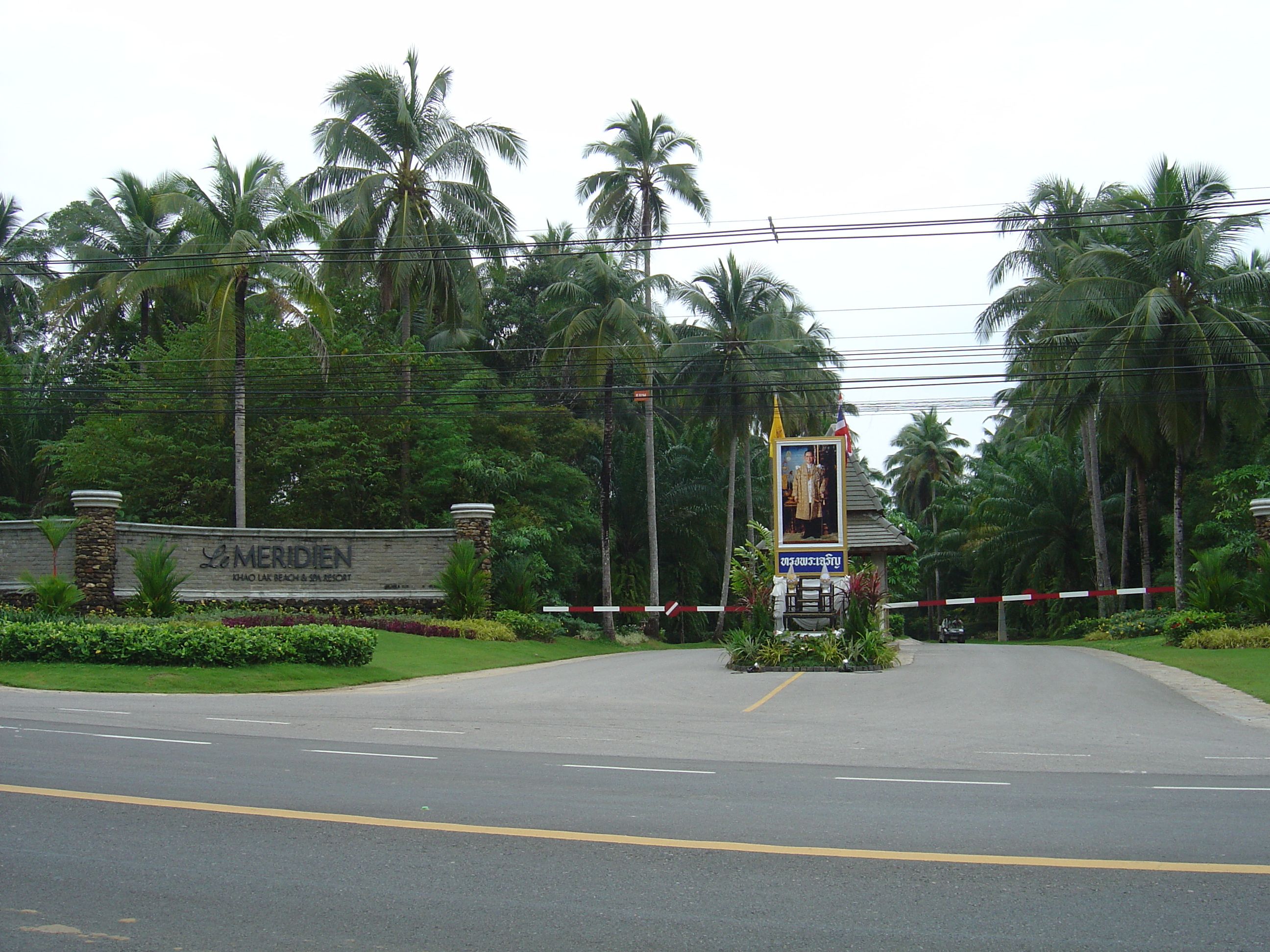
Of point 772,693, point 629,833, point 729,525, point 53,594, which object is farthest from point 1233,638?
point 53,594

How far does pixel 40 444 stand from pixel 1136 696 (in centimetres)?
3879

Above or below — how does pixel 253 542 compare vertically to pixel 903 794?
above

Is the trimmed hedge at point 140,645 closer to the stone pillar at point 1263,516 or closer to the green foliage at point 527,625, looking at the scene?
the green foliage at point 527,625

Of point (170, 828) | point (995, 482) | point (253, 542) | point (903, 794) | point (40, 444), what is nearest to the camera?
point (170, 828)

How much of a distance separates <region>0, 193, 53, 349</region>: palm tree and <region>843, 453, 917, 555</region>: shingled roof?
33.4m

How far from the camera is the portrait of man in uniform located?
25422 mm

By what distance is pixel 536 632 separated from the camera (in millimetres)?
30250

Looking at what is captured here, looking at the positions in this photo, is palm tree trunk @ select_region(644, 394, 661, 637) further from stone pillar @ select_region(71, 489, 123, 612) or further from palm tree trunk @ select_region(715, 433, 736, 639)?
stone pillar @ select_region(71, 489, 123, 612)

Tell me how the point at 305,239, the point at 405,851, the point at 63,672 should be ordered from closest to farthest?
the point at 405,851 → the point at 63,672 → the point at 305,239

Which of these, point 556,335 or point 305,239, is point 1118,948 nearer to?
point 305,239

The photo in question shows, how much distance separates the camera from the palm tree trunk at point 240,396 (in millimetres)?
30281

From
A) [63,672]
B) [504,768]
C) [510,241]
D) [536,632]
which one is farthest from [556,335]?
[504,768]

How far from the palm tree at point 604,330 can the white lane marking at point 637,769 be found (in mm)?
26407

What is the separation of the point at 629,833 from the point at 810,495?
62.5 feet
